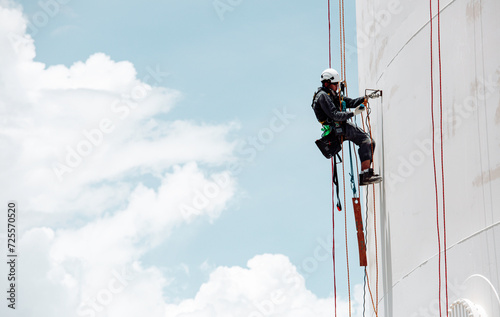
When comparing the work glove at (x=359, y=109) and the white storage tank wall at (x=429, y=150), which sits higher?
the work glove at (x=359, y=109)

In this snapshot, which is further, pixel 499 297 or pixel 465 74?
pixel 465 74

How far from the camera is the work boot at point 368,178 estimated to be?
11859 mm

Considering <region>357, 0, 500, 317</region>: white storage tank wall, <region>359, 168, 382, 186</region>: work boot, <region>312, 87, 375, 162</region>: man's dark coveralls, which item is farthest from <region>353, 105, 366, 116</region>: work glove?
<region>359, 168, 382, 186</region>: work boot

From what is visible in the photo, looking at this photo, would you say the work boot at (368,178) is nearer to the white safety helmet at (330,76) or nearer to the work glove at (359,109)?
the work glove at (359,109)

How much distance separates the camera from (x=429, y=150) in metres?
10.3

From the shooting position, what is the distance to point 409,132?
1098 cm

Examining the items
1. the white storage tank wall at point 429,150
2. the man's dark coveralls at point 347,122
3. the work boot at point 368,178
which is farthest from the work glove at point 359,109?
the work boot at point 368,178

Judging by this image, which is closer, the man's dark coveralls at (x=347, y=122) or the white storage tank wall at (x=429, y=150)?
the white storage tank wall at (x=429, y=150)

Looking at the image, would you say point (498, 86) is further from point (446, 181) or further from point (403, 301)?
point (403, 301)

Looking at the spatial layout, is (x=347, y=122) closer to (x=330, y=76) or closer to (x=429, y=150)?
(x=330, y=76)

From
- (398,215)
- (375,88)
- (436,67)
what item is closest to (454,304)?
(398,215)

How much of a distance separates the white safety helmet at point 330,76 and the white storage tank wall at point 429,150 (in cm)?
72

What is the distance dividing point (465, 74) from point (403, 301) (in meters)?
3.31

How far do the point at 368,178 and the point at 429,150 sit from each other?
1.72m
